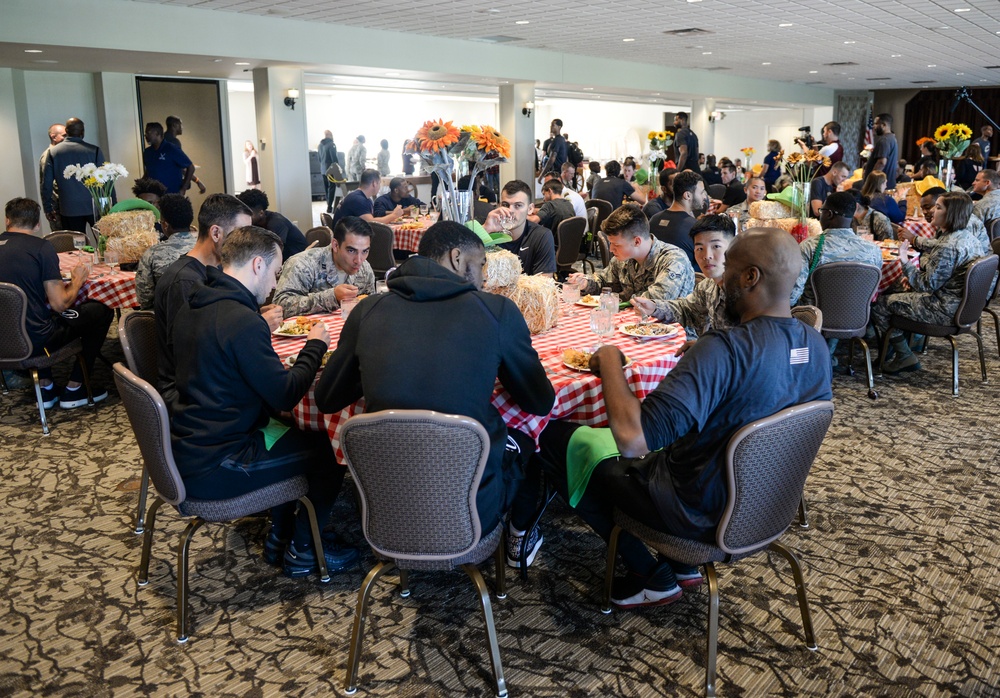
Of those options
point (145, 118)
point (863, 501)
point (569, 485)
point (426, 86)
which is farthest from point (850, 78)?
point (569, 485)

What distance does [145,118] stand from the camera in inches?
506

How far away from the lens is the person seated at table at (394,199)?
A: 8.39 meters

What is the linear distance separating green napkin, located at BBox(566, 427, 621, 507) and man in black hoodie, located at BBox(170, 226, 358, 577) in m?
0.86

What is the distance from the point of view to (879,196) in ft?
24.6

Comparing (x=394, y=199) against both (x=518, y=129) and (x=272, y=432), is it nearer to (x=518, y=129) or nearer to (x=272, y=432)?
(x=518, y=129)

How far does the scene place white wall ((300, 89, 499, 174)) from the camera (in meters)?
17.0

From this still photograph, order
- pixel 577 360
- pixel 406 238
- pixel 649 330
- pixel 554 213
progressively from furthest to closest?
1. pixel 554 213
2. pixel 406 238
3. pixel 649 330
4. pixel 577 360

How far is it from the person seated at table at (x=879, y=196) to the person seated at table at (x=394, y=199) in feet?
15.0

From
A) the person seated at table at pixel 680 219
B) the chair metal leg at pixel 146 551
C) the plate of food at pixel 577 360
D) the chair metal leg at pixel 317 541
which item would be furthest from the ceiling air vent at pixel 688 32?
the chair metal leg at pixel 146 551

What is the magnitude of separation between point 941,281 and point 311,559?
13.9 ft

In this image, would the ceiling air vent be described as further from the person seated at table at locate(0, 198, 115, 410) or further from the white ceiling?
the person seated at table at locate(0, 198, 115, 410)

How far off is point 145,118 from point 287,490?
469 inches

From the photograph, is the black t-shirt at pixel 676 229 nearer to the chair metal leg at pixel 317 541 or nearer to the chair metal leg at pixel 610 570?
the chair metal leg at pixel 610 570

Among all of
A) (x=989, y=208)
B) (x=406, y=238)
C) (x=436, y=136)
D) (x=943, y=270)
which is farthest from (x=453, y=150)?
(x=989, y=208)
